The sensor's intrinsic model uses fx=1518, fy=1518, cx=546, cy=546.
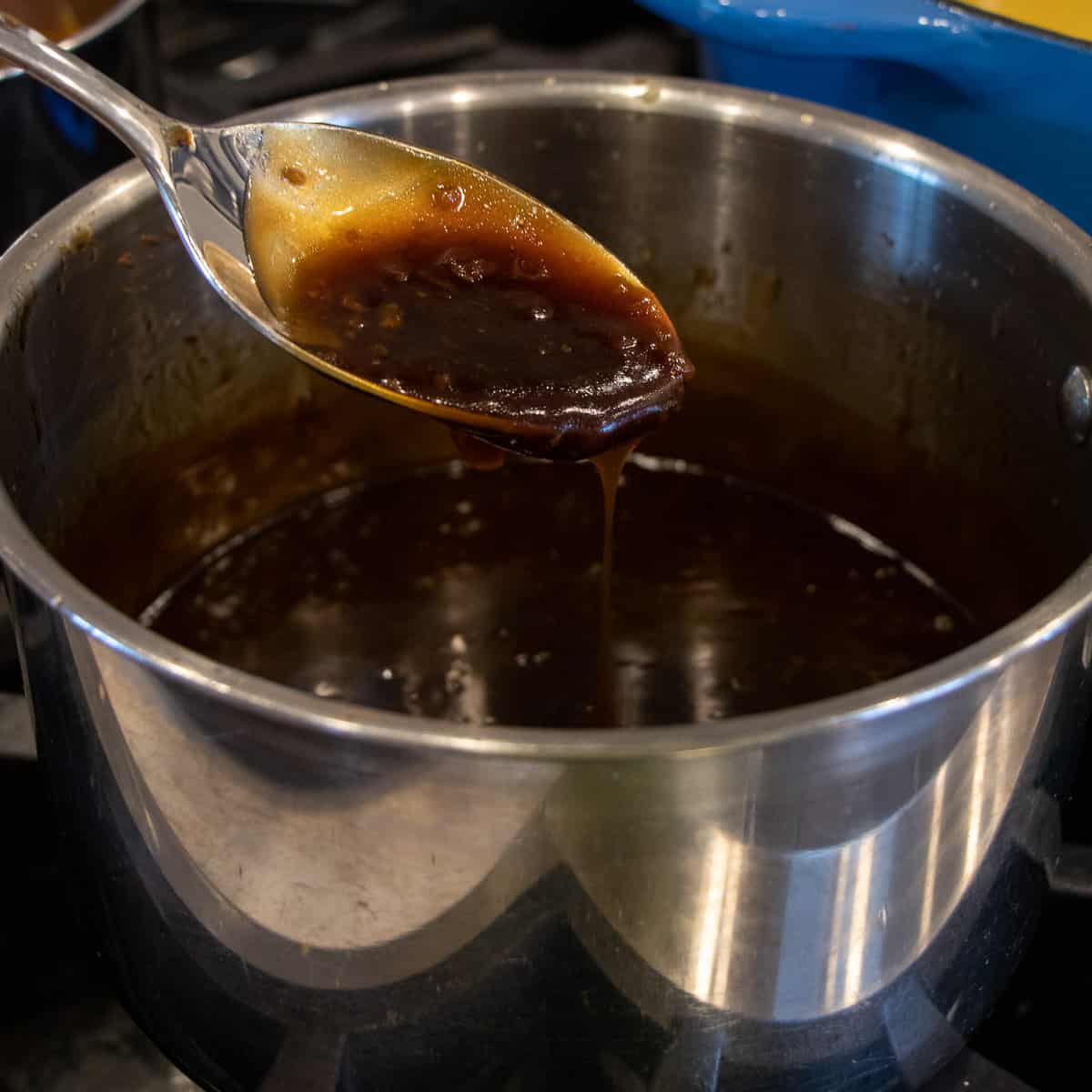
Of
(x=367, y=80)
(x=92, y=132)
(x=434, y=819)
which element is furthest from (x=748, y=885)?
(x=367, y=80)

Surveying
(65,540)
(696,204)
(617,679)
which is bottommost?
(617,679)

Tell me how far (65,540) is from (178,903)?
302 mm

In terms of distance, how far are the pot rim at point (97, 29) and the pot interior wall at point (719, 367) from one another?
0.13 metres

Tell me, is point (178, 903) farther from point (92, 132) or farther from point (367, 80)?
point (367, 80)

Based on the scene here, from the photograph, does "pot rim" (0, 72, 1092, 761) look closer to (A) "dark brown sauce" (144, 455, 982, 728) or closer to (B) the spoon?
(B) the spoon

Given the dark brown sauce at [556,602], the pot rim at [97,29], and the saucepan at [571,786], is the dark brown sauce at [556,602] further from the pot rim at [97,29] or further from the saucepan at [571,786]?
the pot rim at [97,29]

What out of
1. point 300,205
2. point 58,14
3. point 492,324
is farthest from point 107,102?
point 58,14

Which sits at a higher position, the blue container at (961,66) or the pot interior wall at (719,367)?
the blue container at (961,66)

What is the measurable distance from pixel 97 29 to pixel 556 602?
0.42 metres

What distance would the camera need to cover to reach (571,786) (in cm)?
44

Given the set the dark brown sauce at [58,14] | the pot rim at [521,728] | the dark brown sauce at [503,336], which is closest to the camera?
the pot rim at [521,728]

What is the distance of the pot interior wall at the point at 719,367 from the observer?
2.51 ft

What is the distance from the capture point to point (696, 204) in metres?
0.89

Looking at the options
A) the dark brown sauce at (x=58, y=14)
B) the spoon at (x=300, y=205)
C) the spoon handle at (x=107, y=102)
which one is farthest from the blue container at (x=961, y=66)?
the dark brown sauce at (x=58, y=14)
